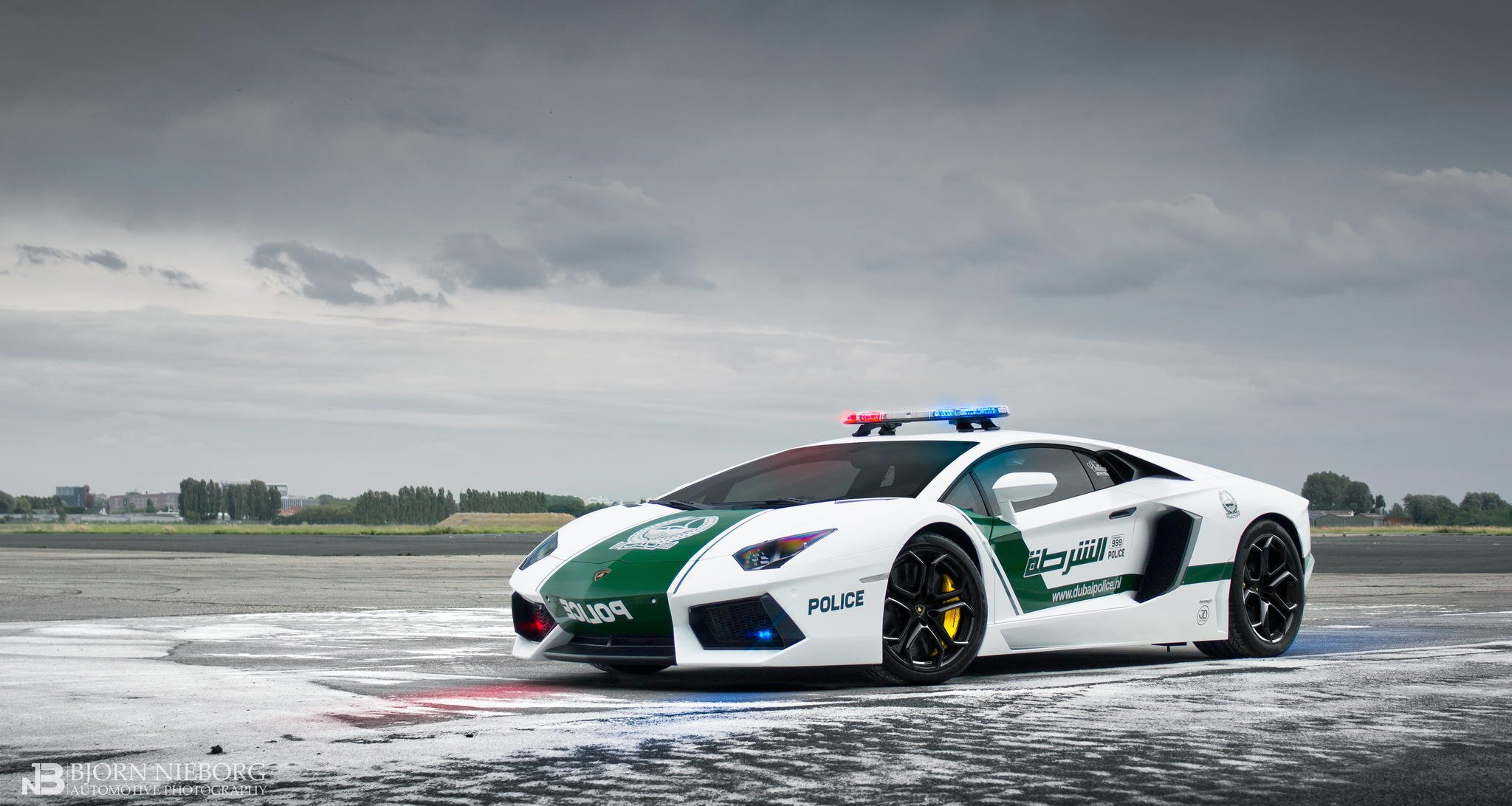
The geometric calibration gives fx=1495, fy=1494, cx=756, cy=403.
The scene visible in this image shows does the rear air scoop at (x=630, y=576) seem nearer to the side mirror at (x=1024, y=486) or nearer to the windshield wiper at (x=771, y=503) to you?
the windshield wiper at (x=771, y=503)

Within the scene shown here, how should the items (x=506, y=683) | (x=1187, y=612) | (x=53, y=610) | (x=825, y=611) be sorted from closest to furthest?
1. (x=825, y=611)
2. (x=506, y=683)
3. (x=1187, y=612)
4. (x=53, y=610)

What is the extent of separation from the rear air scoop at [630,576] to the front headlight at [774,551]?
9.6 inches

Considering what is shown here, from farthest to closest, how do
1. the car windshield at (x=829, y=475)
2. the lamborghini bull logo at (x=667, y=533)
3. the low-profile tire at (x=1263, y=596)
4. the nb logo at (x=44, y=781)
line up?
1. the low-profile tire at (x=1263, y=596)
2. the car windshield at (x=829, y=475)
3. the lamborghini bull logo at (x=667, y=533)
4. the nb logo at (x=44, y=781)

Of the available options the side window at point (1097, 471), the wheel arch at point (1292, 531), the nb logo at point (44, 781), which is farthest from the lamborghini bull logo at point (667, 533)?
the wheel arch at point (1292, 531)

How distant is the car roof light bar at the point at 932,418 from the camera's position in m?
8.34

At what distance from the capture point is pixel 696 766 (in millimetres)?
4547

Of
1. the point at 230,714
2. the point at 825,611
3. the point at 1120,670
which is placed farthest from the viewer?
the point at 1120,670

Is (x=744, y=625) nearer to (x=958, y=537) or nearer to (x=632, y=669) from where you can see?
(x=958, y=537)

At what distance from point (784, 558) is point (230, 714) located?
2.37 m

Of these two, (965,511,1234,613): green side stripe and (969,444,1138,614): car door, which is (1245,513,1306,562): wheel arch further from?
(965,511,1234,613): green side stripe

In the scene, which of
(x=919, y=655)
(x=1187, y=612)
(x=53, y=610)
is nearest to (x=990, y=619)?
(x=919, y=655)

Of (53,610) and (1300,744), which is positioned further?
(53,610)

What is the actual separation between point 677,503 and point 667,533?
84 cm

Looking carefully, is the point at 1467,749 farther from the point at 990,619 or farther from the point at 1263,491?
the point at 1263,491
